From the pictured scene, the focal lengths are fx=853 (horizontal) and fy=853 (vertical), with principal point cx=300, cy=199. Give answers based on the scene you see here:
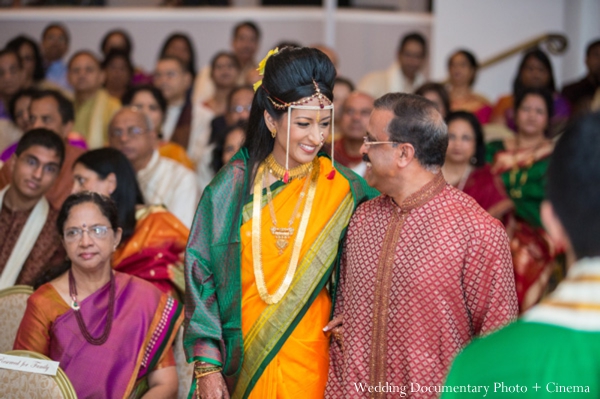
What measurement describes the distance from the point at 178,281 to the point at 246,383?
124cm

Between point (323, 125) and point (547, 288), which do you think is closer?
point (323, 125)

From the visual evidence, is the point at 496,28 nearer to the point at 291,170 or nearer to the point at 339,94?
the point at 339,94

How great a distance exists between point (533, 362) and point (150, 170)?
4323 millimetres

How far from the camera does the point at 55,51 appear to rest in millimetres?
8875

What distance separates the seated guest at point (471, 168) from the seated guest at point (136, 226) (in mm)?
1760

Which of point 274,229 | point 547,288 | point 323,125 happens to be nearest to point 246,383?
point 274,229

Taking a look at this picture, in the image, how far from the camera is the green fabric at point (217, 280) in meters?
3.04

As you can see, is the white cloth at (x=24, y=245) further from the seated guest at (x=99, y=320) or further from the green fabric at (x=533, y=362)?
the green fabric at (x=533, y=362)

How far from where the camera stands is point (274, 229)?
3.08m

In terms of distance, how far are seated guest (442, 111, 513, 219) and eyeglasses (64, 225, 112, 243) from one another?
2.26m

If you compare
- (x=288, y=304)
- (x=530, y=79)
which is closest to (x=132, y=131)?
(x=288, y=304)

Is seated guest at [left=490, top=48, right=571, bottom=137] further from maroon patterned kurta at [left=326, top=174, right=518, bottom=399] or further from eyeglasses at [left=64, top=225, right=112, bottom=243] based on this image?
maroon patterned kurta at [left=326, top=174, right=518, bottom=399]

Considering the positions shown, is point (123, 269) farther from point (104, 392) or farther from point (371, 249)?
point (371, 249)

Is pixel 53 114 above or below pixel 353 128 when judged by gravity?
above
